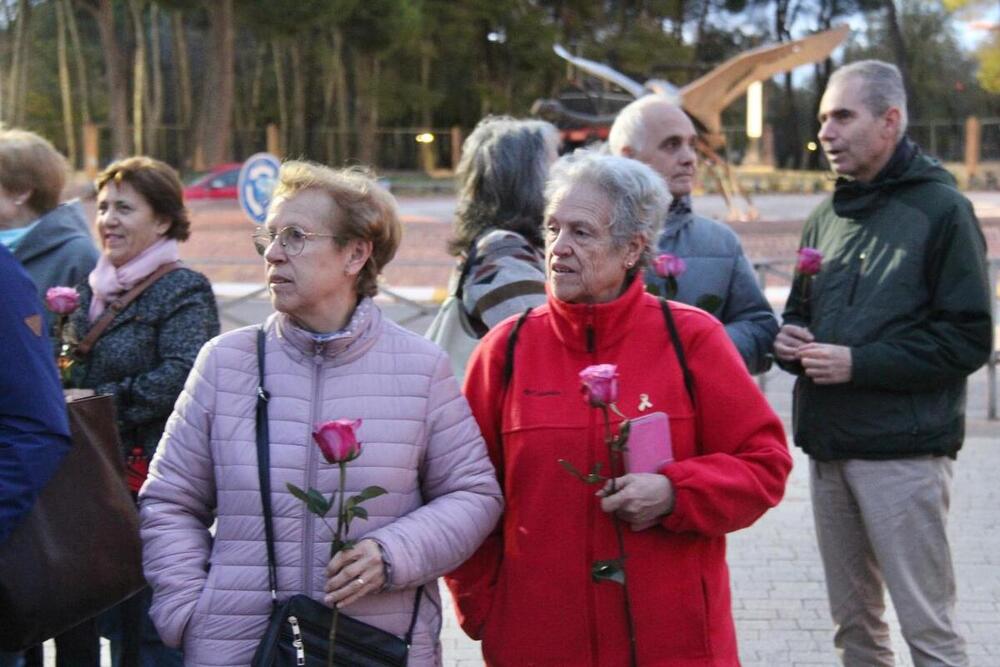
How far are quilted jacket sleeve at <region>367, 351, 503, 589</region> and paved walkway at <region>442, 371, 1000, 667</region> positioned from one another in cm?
246

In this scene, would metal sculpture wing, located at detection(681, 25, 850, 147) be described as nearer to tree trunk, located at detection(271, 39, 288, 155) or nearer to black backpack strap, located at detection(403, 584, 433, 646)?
black backpack strap, located at detection(403, 584, 433, 646)

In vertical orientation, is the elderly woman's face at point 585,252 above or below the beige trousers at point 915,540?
above

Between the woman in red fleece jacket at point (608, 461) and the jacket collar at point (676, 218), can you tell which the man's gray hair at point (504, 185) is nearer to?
the jacket collar at point (676, 218)

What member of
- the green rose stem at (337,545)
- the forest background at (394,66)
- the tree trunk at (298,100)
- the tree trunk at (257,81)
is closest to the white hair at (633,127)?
the green rose stem at (337,545)

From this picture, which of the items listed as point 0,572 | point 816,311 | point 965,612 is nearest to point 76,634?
point 0,572

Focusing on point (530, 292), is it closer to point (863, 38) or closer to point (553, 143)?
point (553, 143)

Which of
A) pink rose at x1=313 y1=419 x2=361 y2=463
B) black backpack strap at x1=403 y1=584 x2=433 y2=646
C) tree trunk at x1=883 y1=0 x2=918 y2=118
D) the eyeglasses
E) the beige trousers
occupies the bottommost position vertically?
the beige trousers

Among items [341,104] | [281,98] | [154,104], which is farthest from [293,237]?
[154,104]

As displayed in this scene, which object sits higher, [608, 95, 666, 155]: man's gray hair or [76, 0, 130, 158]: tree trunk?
[76, 0, 130, 158]: tree trunk

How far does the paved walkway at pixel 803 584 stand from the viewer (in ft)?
17.7

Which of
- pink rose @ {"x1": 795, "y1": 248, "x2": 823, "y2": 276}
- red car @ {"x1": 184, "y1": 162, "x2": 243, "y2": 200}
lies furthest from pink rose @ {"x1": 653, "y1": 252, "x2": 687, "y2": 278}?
red car @ {"x1": 184, "y1": 162, "x2": 243, "y2": 200}

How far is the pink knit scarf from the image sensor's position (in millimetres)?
4145

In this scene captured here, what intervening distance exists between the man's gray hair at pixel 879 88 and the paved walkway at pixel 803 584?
2179 mm

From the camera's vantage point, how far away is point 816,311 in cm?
424
